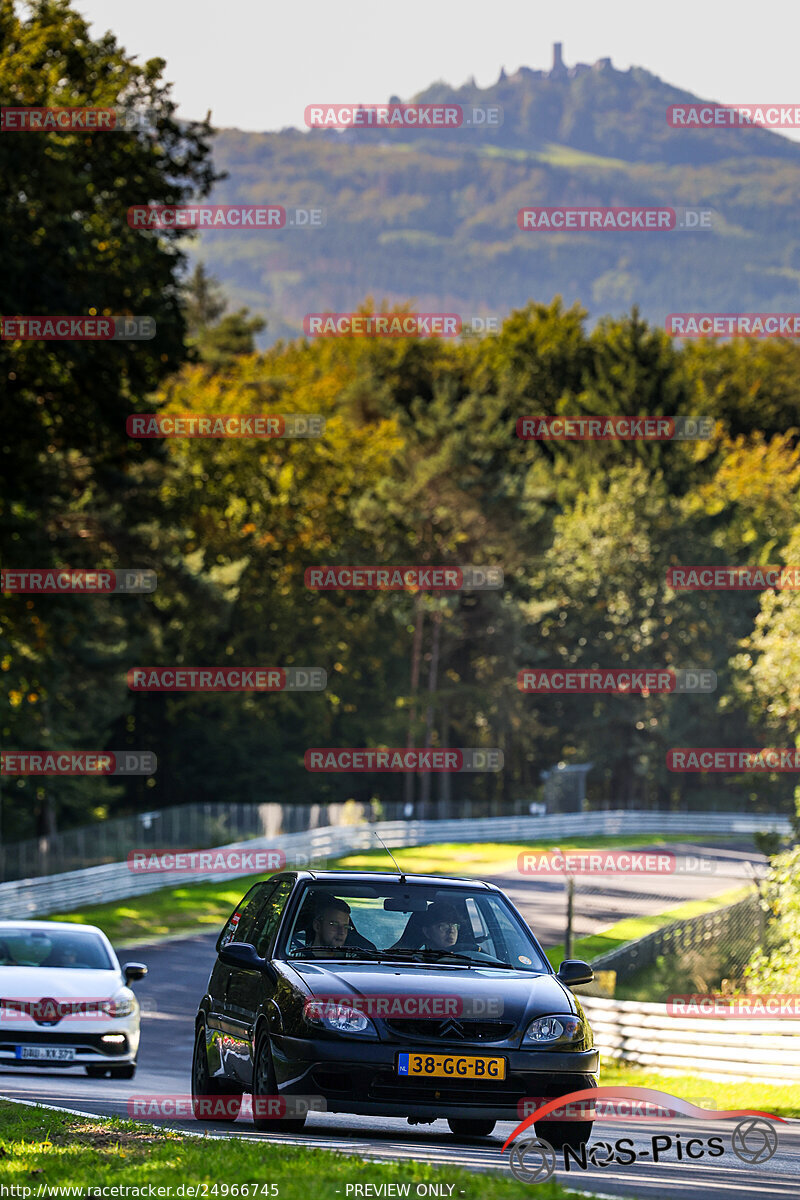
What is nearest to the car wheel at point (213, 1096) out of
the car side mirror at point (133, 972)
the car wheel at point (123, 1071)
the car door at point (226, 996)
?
the car door at point (226, 996)

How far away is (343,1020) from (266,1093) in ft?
2.58

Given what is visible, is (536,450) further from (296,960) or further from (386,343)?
(296,960)

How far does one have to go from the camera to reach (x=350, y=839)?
174 ft

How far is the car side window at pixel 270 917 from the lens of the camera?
963 centimetres

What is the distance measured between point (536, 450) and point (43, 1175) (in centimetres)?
7407

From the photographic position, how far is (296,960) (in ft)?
29.8

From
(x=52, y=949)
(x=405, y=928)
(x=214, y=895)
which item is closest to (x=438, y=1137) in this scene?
(x=405, y=928)

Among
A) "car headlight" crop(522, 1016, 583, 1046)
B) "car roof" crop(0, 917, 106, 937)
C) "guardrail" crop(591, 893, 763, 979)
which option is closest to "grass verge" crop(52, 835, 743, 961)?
"guardrail" crop(591, 893, 763, 979)

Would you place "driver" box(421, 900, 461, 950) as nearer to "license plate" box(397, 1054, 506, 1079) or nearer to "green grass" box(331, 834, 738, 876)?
"license plate" box(397, 1054, 506, 1079)

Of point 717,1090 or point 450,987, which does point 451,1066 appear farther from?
point 717,1090

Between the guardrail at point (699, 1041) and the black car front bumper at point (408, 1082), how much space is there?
26.2 feet

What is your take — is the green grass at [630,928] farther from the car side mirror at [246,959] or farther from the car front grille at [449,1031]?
the car front grille at [449,1031]

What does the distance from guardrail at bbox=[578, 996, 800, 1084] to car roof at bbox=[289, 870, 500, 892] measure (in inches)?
279

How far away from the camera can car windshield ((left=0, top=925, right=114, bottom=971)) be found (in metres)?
16.7
